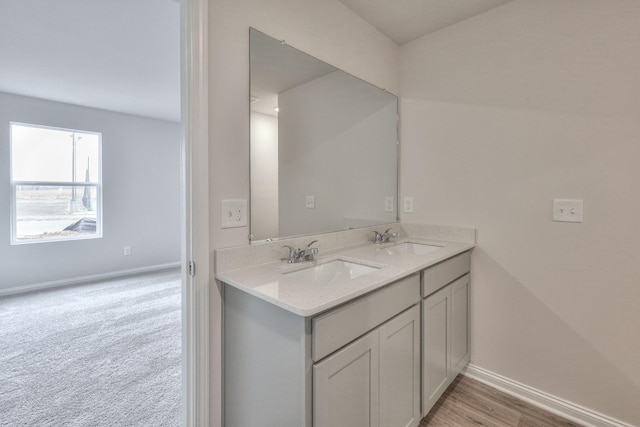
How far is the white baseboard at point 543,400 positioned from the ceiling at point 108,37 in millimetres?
2334

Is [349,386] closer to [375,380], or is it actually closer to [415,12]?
[375,380]

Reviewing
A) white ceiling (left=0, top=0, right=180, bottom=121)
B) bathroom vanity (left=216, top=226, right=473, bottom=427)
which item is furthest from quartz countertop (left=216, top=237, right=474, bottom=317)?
white ceiling (left=0, top=0, right=180, bottom=121)

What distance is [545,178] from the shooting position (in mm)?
1717

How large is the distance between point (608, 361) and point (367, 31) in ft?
7.80

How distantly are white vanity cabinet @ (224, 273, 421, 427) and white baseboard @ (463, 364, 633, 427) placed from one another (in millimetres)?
769

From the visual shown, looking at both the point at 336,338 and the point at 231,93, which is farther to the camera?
the point at 231,93

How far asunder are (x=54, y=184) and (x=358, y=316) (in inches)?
185

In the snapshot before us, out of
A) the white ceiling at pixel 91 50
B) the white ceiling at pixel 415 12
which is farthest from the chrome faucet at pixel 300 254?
the white ceiling at pixel 91 50

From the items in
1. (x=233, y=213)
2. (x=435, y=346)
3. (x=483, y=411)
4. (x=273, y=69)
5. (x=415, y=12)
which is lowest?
(x=483, y=411)

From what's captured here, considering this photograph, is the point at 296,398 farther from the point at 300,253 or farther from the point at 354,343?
the point at 300,253

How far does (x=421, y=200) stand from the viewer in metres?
2.24

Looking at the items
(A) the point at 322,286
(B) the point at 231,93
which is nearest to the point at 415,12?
(B) the point at 231,93

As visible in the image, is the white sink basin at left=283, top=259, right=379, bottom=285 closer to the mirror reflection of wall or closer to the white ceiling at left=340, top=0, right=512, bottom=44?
the mirror reflection of wall

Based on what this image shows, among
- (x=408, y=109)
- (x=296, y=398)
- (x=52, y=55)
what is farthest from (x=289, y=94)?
(x=52, y=55)
